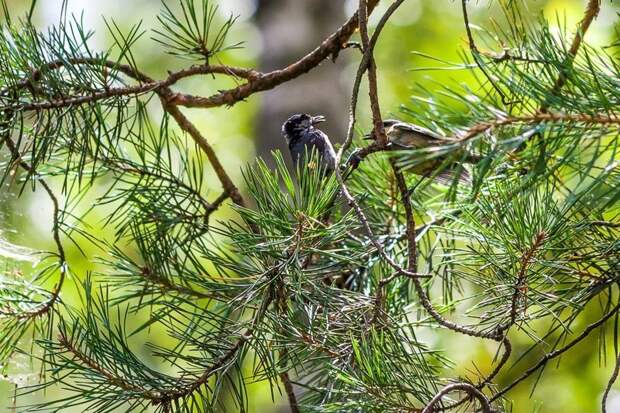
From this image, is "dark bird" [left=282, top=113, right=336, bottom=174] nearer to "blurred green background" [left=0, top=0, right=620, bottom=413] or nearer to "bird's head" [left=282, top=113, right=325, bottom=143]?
"bird's head" [left=282, top=113, right=325, bottom=143]

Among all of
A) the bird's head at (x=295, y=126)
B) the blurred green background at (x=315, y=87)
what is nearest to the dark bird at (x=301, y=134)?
the bird's head at (x=295, y=126)

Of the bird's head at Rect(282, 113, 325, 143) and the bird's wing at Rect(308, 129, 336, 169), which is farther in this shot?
the bird's head at Rect(282, 113, 325, 143)

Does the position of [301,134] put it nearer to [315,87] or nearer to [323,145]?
[323,145]

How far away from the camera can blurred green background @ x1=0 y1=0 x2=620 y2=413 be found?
298cm

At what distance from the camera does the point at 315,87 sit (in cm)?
326

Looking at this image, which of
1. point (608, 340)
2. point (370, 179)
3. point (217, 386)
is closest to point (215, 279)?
point (217, 386)

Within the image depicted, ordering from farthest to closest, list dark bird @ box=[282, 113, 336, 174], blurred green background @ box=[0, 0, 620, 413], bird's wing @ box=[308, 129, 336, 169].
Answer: blurred green background @ box=[0, 0, 620, 413] → dark bird @ box=[282, 113, 336, 174] → bird's wing @ box=[308, 129, 336, 169]

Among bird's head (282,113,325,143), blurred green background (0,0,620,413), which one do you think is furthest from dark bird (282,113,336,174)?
blurred green background (0,0,620,413)

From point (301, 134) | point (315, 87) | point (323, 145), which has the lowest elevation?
point (323, 145)

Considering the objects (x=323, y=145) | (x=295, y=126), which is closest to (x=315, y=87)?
(x=295, y=126)

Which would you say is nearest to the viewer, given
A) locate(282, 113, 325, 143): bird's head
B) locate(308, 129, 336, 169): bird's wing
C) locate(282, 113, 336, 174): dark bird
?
locate(308, 129, 336, 169): bird's wing

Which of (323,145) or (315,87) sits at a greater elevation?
(315,87)

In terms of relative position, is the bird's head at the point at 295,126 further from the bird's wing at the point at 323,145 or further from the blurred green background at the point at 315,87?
the blurred green background at the point at 315,87

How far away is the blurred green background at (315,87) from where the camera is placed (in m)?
2.98
